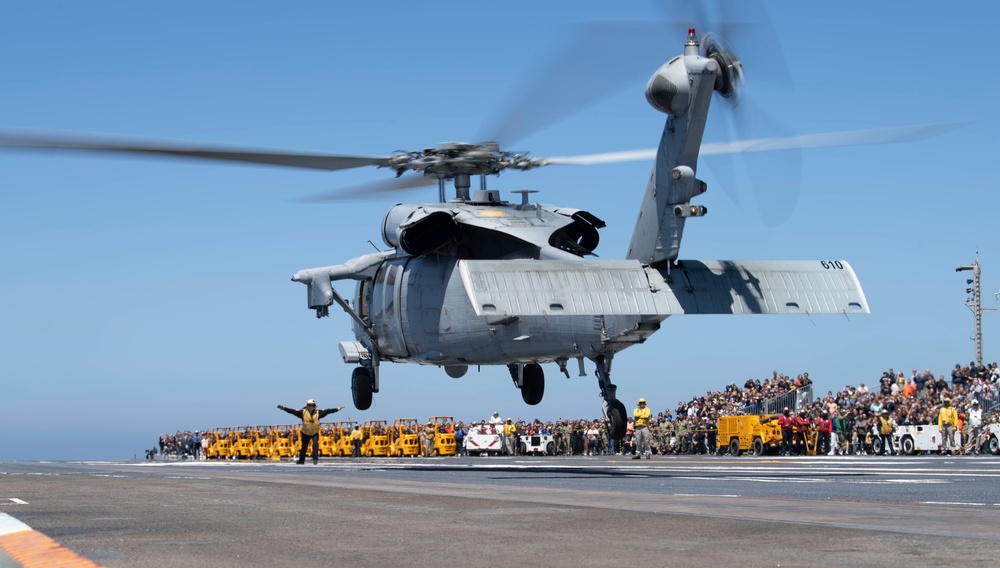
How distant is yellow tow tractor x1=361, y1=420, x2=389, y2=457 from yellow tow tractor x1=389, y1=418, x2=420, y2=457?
486 millimetres

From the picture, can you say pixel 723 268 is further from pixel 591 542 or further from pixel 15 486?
pixel 591 542

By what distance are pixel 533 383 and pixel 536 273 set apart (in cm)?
1065

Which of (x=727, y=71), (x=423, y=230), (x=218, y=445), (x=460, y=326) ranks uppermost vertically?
(x=727, y=71)

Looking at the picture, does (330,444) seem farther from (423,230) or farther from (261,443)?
(423,230)

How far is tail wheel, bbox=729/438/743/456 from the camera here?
38.4 m

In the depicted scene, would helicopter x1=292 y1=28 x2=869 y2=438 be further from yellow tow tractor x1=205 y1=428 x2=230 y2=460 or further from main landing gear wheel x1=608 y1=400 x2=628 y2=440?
yellow tow tractor x1=205 y1=428 x2=230 y2=460

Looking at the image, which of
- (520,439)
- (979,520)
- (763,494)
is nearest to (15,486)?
(763,494)

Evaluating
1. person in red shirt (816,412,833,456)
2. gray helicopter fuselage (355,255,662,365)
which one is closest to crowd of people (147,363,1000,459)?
person in red shirt (816,412,833,456)

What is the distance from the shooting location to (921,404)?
40000 mm

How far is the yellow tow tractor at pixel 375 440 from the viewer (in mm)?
52438

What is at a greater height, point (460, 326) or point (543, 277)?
point (543, 277)

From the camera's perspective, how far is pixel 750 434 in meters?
38.1

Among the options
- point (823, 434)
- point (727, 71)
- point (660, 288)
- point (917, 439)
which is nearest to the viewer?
point (727, 71)

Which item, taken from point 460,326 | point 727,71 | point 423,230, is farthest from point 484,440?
point 727,71
